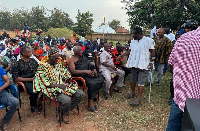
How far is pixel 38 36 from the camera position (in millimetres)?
7941

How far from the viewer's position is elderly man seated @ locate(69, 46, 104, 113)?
149 inches

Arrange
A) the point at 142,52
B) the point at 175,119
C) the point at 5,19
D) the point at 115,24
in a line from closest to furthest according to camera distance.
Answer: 1. the point at 175,119
2. the point at 142,52
3. the point at 5,19
4. the point at 115,24

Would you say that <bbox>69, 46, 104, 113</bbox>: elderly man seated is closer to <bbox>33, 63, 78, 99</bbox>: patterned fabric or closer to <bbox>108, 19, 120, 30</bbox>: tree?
<bbox>33, 63, 78, 99</bbox>: patterned fabric

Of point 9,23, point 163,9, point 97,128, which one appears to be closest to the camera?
point 97,128

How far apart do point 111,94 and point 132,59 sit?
134cm

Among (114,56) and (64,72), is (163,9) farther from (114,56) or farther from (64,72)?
(64,72)

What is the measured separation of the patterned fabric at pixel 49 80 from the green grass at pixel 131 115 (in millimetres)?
803

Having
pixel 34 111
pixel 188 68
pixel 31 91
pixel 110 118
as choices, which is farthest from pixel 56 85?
pixel 188 68

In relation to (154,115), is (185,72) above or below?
above

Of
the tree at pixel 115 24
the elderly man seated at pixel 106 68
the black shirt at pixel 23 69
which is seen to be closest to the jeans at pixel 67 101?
the black shirt at pixel 23 69

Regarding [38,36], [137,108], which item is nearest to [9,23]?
[38,36]

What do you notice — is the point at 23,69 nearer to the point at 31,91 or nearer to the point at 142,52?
the point at 31,91

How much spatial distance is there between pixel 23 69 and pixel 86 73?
1.42 m

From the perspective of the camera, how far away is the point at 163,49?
4816 millimetres
